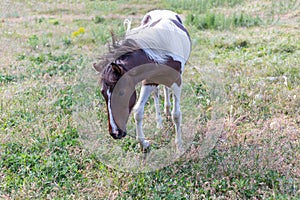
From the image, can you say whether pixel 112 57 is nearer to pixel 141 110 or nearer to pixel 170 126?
pixel 141 110

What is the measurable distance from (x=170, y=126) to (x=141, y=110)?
0.92 metres

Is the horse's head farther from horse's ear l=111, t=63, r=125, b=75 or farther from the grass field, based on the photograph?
the grass field

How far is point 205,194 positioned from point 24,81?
13.3 ft

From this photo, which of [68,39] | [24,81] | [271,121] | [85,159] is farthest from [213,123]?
[68,39]

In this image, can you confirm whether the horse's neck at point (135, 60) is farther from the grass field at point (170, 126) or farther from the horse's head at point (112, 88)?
the grass field at point (170, 126)

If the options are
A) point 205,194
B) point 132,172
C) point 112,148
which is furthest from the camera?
point 112,148

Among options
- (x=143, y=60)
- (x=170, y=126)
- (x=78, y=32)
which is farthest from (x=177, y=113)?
(x=78, y=32)

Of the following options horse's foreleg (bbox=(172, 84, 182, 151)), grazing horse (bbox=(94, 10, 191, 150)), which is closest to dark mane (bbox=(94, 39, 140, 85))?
grazing horse (bbox=(94, 10, 191, 150))

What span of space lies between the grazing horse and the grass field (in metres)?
0.57

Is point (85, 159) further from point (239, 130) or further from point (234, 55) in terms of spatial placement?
point (234, 55)

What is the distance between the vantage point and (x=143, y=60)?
3.53 m

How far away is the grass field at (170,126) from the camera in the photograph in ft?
11.8

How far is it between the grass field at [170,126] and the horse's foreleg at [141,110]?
0.58ft

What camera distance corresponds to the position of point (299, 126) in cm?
461
